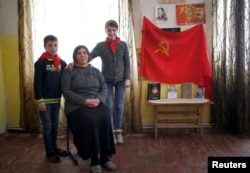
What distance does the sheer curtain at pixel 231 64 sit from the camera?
336 cm

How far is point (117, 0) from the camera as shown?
3512 mm

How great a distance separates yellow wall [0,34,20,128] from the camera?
148 inches

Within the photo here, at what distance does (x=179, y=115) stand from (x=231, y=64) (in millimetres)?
902

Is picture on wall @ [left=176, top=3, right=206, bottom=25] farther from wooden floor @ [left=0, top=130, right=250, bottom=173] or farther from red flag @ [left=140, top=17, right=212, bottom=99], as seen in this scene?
wooden floor @ [left=0, top=130, right=250, bottom=173]

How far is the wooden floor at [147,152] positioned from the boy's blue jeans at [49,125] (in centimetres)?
17

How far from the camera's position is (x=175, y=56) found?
366cm

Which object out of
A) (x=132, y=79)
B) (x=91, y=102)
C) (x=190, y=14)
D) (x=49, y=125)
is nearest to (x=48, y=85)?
(x=49, y=125)

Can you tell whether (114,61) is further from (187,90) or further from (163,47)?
(187,90)

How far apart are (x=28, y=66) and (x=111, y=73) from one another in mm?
1173

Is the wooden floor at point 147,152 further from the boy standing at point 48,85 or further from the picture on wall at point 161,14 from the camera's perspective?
the picture on wall at point 161,14

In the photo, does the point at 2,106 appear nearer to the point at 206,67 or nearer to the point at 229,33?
the point at 206,67

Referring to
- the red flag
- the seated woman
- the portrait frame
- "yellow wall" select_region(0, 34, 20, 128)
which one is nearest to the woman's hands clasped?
the seated woman

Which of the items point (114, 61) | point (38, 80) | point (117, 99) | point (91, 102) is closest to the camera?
point (91, 102)

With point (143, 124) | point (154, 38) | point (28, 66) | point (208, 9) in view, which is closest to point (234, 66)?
point (208, 9)
